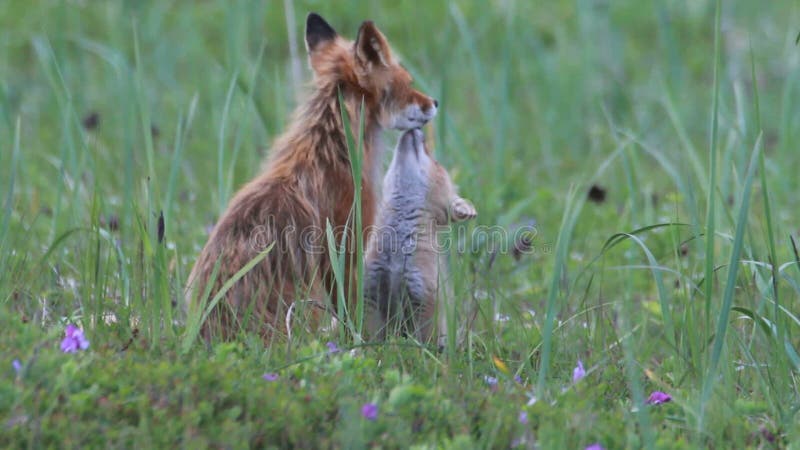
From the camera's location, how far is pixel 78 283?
478 centimetres

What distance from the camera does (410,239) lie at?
180 inches

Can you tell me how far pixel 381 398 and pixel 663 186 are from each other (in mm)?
5287

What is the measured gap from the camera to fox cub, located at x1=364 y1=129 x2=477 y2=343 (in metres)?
4.54

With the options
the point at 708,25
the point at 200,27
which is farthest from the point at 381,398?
the point at 708,25

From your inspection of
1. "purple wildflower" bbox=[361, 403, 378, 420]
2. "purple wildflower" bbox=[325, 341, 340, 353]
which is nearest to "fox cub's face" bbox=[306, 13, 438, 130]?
"purple wildflower" bbox=[325, 341, 340, 353]

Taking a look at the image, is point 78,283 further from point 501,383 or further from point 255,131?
point 255,131

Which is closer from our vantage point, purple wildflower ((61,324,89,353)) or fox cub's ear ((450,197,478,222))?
purple wildflower ((61,324,89,353))

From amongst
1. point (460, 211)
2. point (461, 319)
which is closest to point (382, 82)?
point (460, 211)

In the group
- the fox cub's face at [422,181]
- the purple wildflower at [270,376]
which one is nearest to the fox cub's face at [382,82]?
the fox cub's face at [422,181]

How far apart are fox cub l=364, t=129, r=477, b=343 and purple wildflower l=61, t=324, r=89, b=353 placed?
4.32 ft

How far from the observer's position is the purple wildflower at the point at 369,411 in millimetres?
3238

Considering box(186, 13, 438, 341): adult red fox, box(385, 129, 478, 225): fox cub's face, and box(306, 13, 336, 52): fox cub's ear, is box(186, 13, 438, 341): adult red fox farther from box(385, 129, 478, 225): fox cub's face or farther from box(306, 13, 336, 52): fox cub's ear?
box(385, 129, 478, 225): fox cub's face

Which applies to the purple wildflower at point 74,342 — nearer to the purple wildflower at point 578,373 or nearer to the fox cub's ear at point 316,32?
the purple wildflower at point 578,373

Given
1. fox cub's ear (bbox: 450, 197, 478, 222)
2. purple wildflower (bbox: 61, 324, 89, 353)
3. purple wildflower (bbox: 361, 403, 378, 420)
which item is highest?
fox cub's ear (bbox: 450, 197, 478, 222)
